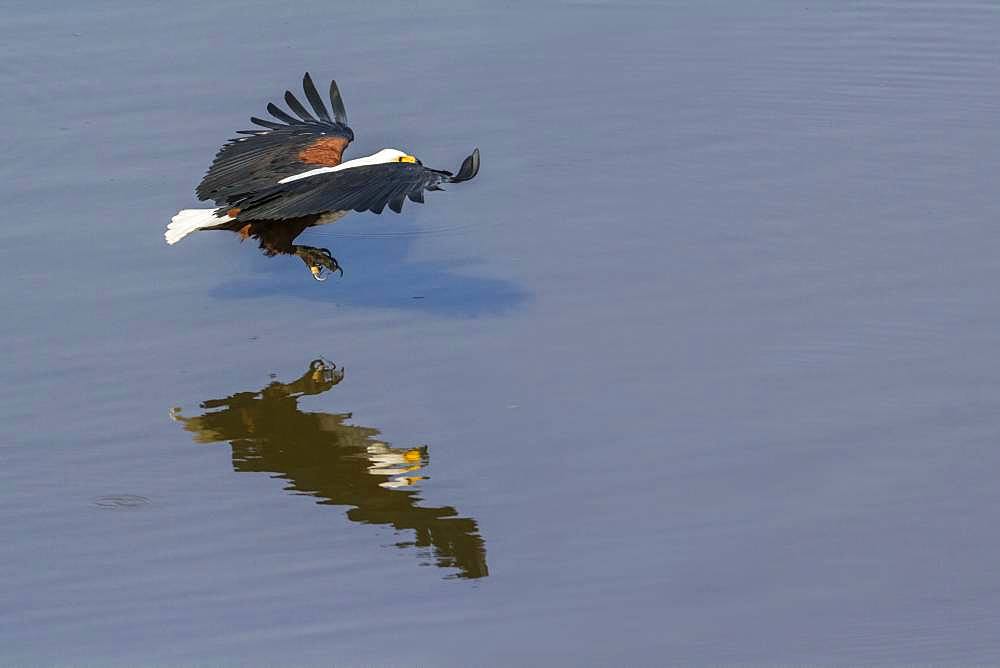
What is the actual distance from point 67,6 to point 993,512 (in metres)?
7.78

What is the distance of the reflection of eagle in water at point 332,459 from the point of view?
223 inches

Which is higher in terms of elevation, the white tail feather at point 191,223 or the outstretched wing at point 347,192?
the outstretched wing at point 347,192

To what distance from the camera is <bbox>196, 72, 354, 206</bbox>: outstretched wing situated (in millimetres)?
7848

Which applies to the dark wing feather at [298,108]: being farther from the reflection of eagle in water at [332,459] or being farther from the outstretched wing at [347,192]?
the reflection of eagle in water at [332,459]

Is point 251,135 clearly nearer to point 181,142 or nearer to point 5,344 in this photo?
point 181,142

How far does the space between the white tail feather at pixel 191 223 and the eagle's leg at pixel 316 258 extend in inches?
19.3

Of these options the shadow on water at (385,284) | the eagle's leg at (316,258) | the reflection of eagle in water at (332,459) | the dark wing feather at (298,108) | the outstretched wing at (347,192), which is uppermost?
the dark wing feather at (298,108)

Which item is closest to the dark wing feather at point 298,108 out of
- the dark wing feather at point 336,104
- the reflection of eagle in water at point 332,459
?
the dark wing feather at point 336,104

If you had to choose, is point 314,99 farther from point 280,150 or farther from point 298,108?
point 280,150

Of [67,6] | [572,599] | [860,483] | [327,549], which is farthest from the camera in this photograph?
[67,6]

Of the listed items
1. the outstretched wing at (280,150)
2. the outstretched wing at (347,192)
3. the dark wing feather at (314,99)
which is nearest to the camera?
the outstretched wing at (347,192)

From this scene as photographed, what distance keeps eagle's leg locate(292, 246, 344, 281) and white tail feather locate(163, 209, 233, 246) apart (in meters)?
0.49

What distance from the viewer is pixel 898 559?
213 inches

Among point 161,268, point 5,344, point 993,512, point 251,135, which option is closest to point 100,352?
point 5,344
